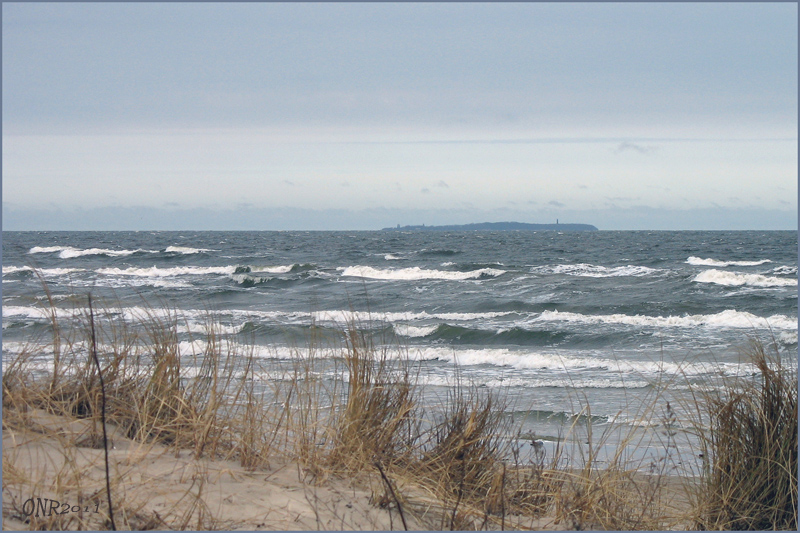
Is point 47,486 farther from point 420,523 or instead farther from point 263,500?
point 420,523

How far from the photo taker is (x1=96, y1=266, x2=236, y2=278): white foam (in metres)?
28.4

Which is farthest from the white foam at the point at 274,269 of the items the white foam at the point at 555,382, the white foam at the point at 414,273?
the white foam at the point at 555,382

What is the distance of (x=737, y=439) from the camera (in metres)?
3.17

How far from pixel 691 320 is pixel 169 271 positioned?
963 inches

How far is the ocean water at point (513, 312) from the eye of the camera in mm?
6324

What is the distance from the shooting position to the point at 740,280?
74.5 ft

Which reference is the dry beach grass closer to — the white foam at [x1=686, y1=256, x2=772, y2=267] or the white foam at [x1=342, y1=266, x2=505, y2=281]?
the white foam at [x1=342, y1=266, x2=505, y2=281]

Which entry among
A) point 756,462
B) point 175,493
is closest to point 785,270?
point 756,462

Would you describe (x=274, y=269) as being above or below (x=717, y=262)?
below

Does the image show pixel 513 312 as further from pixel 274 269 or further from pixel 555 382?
pixel 274 269

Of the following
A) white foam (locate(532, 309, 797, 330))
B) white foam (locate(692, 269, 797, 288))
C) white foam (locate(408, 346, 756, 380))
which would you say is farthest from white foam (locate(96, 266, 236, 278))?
white foam (locate(692, 269, 797, 288))

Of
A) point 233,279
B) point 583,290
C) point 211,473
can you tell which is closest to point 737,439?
point 211,473

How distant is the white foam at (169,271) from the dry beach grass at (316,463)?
26271 millimetres

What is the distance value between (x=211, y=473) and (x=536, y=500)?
181 centimetres
